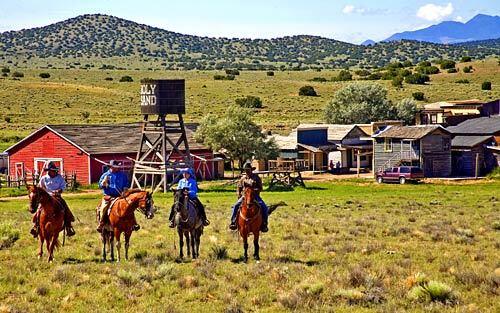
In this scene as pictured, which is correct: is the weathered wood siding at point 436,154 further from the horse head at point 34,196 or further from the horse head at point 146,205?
the horse head at point 34,196

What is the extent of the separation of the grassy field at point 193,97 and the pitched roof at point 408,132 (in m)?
21.7

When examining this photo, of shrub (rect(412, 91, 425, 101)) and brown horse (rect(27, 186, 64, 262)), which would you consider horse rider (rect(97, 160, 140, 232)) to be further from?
shrub (rect(412, 91, 425, 101))

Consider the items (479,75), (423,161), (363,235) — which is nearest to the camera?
(363,235)

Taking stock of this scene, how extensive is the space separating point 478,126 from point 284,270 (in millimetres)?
54619

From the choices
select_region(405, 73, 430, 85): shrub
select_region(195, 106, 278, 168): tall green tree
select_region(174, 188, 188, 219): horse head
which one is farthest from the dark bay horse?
select_region(405, 73, 430, 85): shrub

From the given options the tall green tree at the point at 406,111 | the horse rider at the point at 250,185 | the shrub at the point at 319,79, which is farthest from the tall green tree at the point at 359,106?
the horse rider at the point at 250,185

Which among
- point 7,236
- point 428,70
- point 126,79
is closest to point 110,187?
point 7,236

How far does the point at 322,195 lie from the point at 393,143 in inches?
720

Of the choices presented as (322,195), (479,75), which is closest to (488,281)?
(322,195)

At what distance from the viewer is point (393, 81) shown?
118812 millimetres

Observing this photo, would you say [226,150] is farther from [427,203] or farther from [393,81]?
[393,81]

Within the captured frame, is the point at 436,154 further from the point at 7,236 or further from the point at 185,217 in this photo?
the point at 185,217

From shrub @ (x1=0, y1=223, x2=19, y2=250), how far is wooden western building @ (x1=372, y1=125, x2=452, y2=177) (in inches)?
1649

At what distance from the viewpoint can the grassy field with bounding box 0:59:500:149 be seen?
94875 mm
